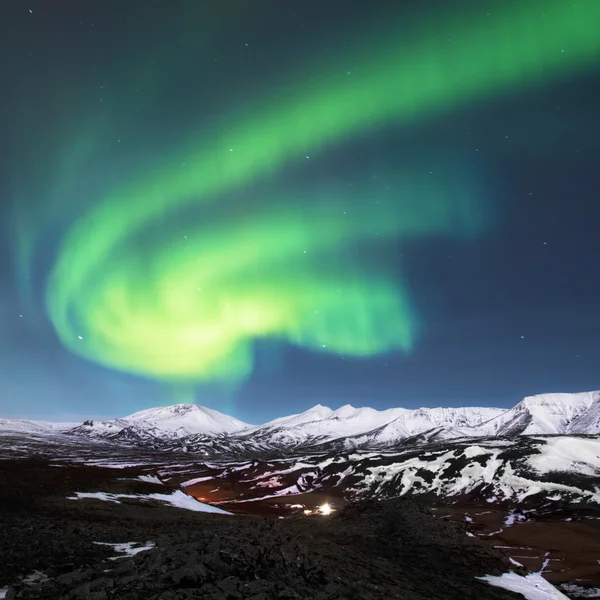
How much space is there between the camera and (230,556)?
52.7ft

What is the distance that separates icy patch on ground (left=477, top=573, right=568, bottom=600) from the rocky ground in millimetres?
953

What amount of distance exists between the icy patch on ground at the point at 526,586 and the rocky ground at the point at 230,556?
3.13 ft

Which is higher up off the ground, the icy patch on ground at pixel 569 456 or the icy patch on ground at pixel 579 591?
the icy patch on ground at pixel 569 456

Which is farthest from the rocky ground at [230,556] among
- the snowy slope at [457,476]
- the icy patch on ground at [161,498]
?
the snowy slope at [457,476]

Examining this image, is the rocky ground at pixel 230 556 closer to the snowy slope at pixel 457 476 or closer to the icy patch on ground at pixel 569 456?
the snowy slope at pixel 457 476

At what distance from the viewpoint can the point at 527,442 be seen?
6171 inches

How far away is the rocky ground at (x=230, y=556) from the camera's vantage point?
13.5 meters

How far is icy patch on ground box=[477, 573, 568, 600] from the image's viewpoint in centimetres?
2441

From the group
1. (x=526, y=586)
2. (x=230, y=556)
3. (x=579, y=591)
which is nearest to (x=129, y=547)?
(x=230, y=556)

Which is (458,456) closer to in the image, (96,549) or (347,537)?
(347,537)

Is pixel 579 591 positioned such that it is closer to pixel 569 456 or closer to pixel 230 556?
pixel 230 556

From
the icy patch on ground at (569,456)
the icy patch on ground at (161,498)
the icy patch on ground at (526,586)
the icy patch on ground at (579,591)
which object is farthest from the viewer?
the icy patch on ground at (569,456)

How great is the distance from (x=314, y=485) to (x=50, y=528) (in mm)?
137647

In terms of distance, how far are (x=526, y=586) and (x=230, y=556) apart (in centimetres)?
2196
